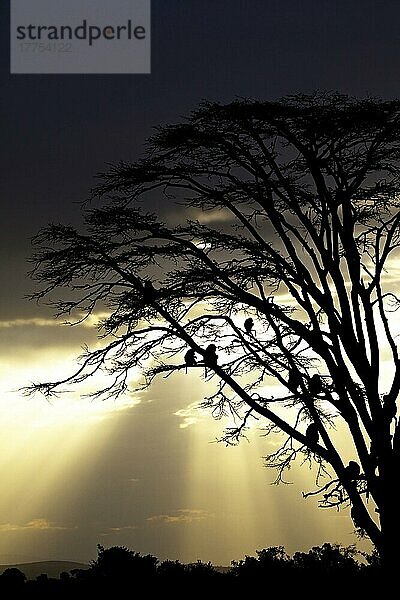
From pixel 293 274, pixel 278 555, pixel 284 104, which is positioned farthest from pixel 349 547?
pixel 284 104

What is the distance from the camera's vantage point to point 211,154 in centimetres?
1644

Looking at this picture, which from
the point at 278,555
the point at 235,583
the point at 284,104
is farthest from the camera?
the point at 284,104

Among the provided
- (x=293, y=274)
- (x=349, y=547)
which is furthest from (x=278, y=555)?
(x=293, y=274)

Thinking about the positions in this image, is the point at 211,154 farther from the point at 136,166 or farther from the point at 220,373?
the point at 220,373

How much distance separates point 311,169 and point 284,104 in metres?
1.18

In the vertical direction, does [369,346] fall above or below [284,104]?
below

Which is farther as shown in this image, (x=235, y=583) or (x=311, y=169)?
(x=311, y=169)

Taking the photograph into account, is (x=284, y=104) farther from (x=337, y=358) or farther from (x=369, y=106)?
(x=337, y=358)

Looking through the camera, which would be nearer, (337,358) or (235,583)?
(235,583)

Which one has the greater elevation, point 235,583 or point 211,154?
point 211,154

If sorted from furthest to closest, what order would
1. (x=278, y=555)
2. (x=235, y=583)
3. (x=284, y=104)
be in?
(x=284, y=104), (x=278, y=555), (x=235, y=583)

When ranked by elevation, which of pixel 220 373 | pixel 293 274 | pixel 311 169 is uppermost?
pixel 311 169

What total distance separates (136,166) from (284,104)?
270 cm

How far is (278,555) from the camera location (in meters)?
14.9
